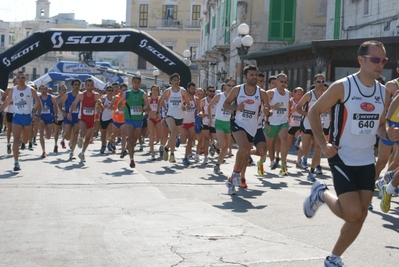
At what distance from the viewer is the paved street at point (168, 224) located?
6.57 m

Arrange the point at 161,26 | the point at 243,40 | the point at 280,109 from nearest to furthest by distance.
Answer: the point at 280,109 < the point at 243,40 < the point at 161,26

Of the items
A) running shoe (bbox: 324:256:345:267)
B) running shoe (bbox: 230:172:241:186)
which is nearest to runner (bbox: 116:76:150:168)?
running shoe (bbox: 230:172:241:186)

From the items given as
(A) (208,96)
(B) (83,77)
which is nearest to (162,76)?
(B) (83,77)

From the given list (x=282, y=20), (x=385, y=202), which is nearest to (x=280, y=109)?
(x=385, y=202)

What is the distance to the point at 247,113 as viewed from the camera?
11.4 m

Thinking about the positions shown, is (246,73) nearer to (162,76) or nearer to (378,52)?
(378,52)

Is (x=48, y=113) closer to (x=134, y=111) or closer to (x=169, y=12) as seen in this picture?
(x=134, y=111)

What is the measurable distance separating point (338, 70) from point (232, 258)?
19.6 m

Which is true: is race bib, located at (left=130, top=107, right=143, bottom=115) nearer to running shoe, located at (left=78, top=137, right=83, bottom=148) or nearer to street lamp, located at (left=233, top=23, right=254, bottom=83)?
running shoe, located at (left=78, top=137, right=83, bottom=148)

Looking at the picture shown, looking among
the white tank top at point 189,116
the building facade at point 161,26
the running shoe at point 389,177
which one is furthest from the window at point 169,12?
the running shoe at point 389,177

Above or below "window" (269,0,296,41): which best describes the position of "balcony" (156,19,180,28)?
above

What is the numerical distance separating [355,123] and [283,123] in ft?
28.1

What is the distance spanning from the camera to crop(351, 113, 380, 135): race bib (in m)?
6.15

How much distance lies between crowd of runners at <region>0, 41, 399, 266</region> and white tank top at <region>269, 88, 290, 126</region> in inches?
0.8
